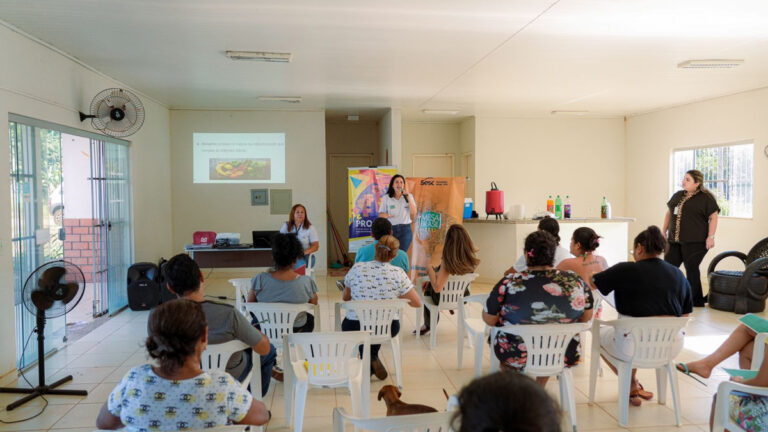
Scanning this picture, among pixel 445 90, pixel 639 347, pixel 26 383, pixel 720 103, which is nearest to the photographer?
pixel 639 347

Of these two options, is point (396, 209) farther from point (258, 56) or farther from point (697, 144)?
point (697, 144)

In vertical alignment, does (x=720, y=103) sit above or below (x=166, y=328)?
above

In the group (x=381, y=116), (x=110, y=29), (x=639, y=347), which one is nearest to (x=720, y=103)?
(x=381, y=116)

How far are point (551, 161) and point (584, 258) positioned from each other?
652 centimetres

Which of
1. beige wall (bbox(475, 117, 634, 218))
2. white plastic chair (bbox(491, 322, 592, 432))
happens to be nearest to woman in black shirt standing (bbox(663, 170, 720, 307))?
beige wall (bbox(475, 117, 634, 218))

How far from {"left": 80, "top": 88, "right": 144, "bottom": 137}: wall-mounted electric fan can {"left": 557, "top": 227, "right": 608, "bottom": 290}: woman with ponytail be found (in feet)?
14.6

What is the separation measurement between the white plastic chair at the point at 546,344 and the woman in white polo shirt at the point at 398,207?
3.87 metres

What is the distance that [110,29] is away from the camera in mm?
4219

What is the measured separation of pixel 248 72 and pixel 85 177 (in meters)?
2.08

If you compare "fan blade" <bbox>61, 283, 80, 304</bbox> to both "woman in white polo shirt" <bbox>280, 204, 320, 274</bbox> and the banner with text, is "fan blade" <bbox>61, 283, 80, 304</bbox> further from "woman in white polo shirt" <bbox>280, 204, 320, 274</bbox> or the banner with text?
the banner with text

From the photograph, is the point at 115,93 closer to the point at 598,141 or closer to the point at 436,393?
the point at 436,393

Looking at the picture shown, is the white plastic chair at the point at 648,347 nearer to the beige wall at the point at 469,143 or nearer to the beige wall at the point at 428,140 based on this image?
the beige wall at the point at 469,143

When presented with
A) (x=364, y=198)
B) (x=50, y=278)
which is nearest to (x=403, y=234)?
(x=364, y=198)

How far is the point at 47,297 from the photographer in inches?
133
